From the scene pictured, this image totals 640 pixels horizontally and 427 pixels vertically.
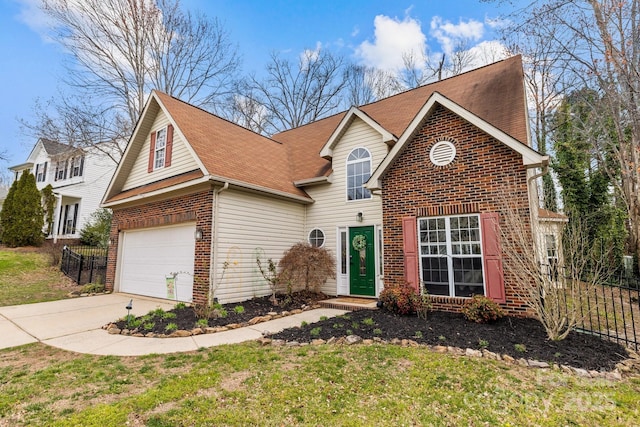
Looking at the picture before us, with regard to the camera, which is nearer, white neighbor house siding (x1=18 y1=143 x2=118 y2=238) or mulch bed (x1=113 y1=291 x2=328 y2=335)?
mulch bed (x1=113 y1=291 x2=328 y2=335)

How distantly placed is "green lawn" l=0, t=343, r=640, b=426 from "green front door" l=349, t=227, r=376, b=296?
189 inches

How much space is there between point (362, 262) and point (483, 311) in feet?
13.4

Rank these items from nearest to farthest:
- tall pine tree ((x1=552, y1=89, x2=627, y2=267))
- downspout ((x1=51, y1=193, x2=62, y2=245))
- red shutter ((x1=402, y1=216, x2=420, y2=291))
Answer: red shutter ((x1=402, y1=216, x2=420, y2=291)), tall pine tree ((x1=552, y1=89, x2=627, y2=267)), downspout ((x1=51, y1=193, x2=62, y2=245))

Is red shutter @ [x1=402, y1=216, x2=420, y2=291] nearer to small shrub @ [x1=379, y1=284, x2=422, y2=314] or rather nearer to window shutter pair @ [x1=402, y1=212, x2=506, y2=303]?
small shrub @ [x1=379, y1=284, x2=422, y2=314]

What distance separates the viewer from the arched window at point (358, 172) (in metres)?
10.2

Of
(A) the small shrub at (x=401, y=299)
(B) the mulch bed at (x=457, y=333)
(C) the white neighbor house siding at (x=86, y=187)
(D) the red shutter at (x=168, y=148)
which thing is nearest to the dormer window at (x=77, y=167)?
(C) the white neighbor house siding at (x=86, y=187)

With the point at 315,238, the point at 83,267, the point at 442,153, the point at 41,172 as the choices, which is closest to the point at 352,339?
the point at 442,153

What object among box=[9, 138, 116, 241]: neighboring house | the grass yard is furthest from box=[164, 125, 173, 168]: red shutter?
box=[9, 138, 116, 241]: neighboring house

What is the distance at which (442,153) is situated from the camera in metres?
7.72

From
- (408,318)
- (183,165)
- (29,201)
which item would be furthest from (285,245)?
(29,201)

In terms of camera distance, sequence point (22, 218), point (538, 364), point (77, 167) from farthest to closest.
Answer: point (77, 167), point (22, 218), point (538, 364)

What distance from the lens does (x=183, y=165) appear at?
9.78 m

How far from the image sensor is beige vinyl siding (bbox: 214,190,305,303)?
8312mm

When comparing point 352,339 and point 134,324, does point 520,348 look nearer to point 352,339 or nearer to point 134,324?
point 352,339
